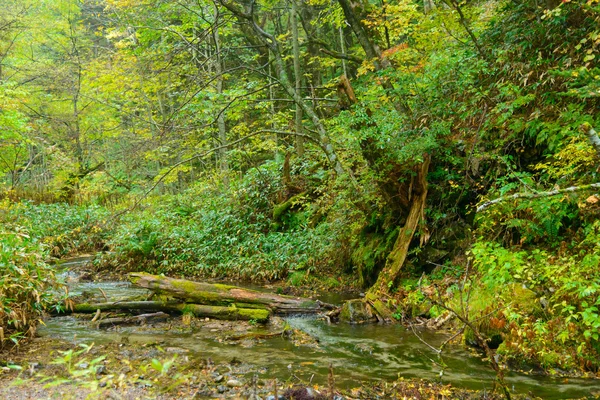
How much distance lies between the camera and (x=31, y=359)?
523 cm

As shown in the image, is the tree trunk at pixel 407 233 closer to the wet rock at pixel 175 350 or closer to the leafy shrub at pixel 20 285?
the wet rock at pixel 175 350

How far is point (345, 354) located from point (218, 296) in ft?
9.70

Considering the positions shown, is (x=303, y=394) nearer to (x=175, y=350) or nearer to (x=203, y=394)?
(x=203, y=394)

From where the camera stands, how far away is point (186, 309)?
7.60 metres

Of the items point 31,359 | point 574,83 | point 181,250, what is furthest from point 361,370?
point 181,250

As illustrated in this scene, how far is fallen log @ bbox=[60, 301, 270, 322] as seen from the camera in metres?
7.34

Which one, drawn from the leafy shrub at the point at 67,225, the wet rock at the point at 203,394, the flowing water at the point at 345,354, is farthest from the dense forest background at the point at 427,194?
the wet rock at the point at 203,394

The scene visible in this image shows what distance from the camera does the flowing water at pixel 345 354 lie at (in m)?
4.55

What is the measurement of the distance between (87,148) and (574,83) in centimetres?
2502

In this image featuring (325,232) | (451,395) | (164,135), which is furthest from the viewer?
(325,232)

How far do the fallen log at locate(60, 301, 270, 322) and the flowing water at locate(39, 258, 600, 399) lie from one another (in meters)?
0.38

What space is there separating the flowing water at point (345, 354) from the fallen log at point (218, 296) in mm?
409

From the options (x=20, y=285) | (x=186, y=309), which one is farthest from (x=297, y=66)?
(x=20, y=285)

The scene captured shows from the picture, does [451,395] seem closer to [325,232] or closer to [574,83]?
[574,83]
